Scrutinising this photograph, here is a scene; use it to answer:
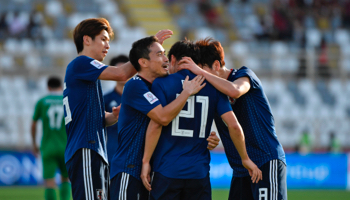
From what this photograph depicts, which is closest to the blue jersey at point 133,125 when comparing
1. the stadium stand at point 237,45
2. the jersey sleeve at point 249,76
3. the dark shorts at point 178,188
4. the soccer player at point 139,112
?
the soccer player at point 139,112

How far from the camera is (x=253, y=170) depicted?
4.14m

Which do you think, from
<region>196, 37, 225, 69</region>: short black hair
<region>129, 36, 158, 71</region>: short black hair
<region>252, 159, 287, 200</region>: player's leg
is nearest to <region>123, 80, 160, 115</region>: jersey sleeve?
<region>129, 36, 158, 71</region>: short black hair

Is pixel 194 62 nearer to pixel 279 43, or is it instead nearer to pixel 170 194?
pixel 170 194

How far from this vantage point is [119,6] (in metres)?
21.0

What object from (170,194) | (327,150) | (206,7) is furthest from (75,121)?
(206,7)

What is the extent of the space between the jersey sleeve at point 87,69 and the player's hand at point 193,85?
2.84 feet

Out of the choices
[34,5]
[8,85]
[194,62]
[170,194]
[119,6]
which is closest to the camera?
[170,194]

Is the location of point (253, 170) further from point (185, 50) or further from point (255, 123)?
point (185, 50)

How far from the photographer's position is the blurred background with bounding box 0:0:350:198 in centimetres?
1397

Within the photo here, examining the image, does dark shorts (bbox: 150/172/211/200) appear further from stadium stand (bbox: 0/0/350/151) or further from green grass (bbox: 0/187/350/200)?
stadium stand (bbox: 0/0/350/151)

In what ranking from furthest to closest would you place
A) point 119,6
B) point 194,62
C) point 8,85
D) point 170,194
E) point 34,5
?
1. point 119,6
2. point 34,5
3. point 8,85
4. point 194,62
5. point 170,194

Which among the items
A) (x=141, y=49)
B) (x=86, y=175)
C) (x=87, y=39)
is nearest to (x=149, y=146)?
(x=86, y=175)

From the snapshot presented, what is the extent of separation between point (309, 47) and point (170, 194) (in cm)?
1728

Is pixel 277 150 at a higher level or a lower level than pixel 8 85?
lower
